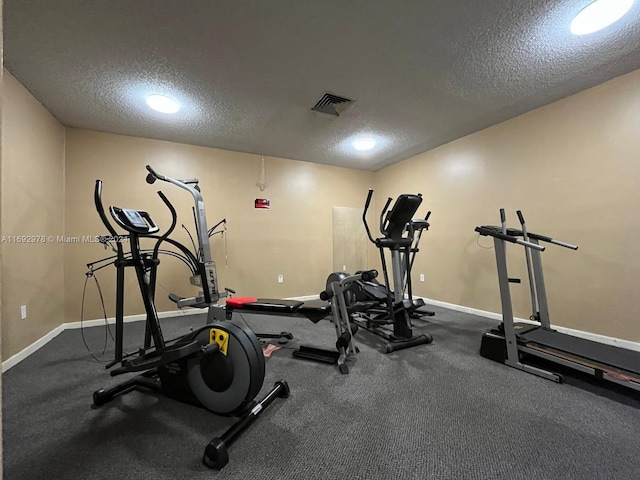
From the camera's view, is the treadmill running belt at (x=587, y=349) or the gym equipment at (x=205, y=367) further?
the treadmill running belt at (x=587, y=349)

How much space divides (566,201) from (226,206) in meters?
4.42

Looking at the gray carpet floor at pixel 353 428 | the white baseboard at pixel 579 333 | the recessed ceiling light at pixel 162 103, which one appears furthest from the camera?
the recessed ceiling light at pixel 162 103

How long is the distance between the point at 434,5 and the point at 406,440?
110 inches

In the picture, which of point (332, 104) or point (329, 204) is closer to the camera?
point (332, 104)

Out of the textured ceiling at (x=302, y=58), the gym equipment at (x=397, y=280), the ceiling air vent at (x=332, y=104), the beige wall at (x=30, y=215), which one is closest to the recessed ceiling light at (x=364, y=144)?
the textured ceiling at (x=302, y=58)

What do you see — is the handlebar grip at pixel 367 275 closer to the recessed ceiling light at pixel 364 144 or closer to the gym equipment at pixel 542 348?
the gym equipment at pixel 542 348

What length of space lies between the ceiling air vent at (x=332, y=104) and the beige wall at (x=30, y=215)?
2.87 meters

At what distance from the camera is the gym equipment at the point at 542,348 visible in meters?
2.10

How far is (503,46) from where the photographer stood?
2422mm

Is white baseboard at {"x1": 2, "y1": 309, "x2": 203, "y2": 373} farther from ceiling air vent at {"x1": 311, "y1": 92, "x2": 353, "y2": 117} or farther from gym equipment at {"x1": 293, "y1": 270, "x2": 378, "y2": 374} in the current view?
ceiling air vent at {"x1": 311, "y1": 92, "x2": 353, "y2": 117}

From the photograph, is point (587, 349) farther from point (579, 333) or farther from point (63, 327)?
point (63, 327)

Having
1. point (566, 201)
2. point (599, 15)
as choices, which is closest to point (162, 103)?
point (599, 15)

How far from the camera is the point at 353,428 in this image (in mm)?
1758

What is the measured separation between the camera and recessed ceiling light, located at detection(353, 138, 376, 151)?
4.32m
